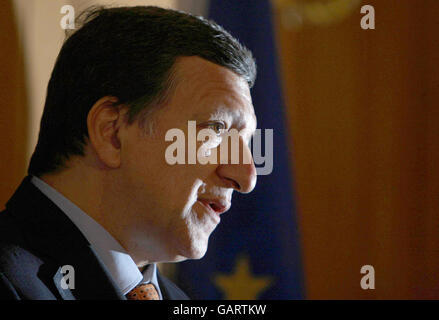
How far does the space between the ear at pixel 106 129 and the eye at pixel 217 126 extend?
0.20 m

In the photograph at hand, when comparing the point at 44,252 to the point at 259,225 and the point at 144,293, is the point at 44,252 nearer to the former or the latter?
the point at 144,293

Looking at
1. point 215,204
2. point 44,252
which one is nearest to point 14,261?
point 44,252

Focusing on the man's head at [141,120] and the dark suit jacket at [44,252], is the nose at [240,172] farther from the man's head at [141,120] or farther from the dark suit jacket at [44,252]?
the dark suit jacket at [44,252]

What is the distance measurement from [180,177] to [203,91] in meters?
0.20

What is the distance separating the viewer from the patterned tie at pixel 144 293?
1160 mm

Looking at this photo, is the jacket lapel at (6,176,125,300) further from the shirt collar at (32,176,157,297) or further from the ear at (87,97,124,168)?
the ear at (87,97,124,168)

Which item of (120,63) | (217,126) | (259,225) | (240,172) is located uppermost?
(120,63)

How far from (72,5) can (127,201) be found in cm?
70

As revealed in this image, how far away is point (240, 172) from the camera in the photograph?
118cm

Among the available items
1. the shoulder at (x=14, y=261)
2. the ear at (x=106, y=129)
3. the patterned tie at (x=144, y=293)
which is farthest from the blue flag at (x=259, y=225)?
the shoulder at (x=14, y=261)

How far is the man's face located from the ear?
0.07 ft

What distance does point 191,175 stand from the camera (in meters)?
1.15

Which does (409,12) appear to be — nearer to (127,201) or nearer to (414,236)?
(414,236)
